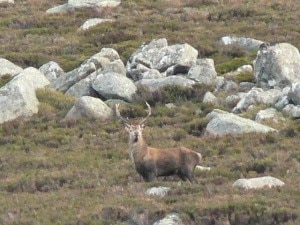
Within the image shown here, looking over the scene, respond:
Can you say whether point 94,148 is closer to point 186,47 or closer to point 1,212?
point 1,212

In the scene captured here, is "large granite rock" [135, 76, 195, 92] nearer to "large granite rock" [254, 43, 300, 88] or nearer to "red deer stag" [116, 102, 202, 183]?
"large granite rock" [254, 43, 300, 88]

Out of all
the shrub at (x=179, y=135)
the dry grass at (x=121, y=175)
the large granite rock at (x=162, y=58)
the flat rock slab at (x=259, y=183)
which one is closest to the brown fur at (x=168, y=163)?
the dry grass at (x=121, y=175)

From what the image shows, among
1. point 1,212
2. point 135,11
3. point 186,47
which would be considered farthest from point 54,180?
point 135,11

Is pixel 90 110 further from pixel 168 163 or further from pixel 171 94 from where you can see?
pixel 168 163

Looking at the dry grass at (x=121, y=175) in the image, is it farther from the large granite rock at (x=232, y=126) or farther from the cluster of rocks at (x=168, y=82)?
the cluster of rocks at (x=168, y=82)

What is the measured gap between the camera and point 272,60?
30484 millimetres

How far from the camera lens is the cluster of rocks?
26297mm

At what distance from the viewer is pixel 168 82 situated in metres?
30.0

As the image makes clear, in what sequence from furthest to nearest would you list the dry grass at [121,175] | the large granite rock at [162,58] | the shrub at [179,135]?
the large granite rock at [162,58]
the shrub at [179,135]
the dry grass at [121,175]

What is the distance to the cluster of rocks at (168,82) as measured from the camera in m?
26.3

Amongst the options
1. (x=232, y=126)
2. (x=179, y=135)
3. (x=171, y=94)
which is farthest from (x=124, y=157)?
(x=171, y=94)

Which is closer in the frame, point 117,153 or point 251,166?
point 251,166

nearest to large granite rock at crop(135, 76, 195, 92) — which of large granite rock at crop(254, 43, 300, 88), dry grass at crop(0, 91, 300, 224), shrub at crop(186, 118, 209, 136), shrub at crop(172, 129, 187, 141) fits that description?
dry grass at crop(0, 91, 300, 224)

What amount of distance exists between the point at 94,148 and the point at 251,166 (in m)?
4.91
